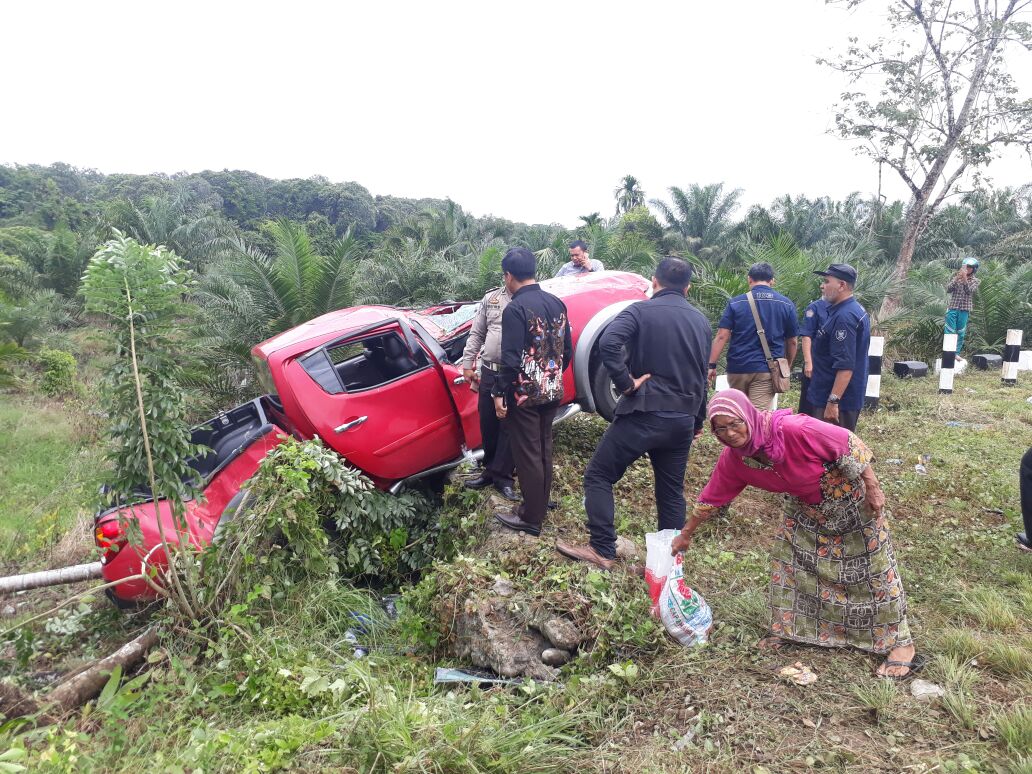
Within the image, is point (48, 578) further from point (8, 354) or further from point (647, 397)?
point (8, 354)

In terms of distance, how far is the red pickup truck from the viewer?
4.36 m

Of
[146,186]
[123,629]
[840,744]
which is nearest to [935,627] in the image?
[840,744]

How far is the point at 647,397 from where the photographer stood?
12.4 feet

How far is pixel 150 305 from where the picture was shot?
3.57 meters

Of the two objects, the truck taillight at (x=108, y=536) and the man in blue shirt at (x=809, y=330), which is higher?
the man in blue shirt at (x=809, y=330)

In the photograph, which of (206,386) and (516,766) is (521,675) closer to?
(516,766)

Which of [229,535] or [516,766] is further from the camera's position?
[229,535]

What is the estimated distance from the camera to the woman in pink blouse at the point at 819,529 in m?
2.93

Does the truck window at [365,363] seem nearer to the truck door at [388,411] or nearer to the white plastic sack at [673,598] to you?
the truck door at [388,411]

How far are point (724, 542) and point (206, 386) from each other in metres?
6.53

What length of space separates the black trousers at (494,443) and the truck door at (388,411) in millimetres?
452

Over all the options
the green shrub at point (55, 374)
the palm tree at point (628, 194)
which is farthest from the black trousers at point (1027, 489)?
the palm tree at point (628, 194)

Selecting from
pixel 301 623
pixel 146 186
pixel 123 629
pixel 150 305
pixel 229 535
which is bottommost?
pixel 123 629

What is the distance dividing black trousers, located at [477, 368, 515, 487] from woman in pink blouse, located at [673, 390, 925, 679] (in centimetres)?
158
